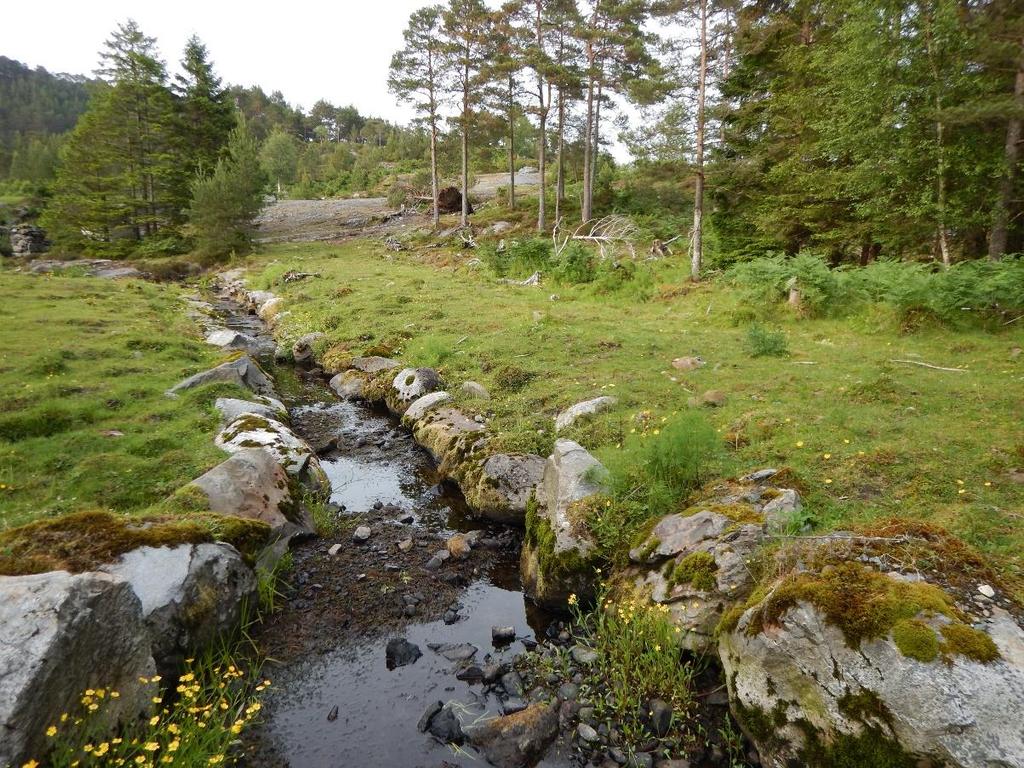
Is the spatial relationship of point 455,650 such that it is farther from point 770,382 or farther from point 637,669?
point 770,382

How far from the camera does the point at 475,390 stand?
1109cm

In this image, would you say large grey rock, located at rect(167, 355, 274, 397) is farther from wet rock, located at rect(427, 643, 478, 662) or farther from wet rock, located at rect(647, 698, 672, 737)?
wet rock, located at rect(647, 698, 672, 737)

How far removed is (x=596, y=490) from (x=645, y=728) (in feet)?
8.65

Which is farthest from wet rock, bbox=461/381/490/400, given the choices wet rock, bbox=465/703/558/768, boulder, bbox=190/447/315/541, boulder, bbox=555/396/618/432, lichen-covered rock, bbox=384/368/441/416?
wet rock, bbox=465/703/558/768

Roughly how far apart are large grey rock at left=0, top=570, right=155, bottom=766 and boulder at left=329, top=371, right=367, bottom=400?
928 centimetres

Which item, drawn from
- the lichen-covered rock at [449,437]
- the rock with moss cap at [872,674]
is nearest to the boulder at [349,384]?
the lichen-covered rock at [449,437]

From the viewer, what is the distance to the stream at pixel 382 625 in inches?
182

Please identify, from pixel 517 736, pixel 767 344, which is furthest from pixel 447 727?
pixel 767 344

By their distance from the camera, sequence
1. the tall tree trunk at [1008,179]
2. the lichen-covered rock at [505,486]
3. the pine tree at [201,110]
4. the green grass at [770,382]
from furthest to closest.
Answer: the pine tree at [201,110] < the tall tree trunk at [1008,179] < the lichen-covered rock at [505,486] < the green grass at [770,382]

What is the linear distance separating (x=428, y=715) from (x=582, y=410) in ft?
17.7

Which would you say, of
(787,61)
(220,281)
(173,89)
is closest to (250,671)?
(787,61)

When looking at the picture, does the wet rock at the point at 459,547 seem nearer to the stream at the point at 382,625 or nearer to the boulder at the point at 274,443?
the stream at the point at 382,625

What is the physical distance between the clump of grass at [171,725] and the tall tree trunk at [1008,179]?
1722cm

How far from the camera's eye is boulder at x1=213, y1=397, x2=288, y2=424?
9.80 meters
